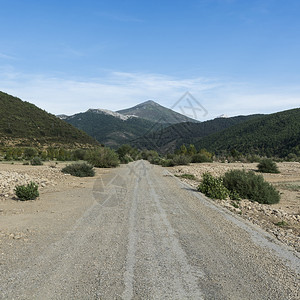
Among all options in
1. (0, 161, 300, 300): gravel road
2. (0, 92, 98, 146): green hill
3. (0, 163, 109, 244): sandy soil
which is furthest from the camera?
(0, 92, 98, 146): green hill

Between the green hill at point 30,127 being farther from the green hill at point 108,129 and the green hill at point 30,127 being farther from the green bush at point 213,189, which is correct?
the green hill at point 108,129

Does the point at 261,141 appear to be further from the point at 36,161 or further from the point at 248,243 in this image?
the point at 248,243

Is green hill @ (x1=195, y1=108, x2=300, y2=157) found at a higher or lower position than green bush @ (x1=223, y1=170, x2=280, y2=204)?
higher

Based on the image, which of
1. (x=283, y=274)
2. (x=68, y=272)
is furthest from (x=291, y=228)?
(x=68, y=272)

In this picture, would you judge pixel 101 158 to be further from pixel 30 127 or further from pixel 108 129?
pixel 108 129

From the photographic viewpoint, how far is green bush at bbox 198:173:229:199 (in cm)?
1405

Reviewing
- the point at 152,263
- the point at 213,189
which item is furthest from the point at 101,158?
the point at 152,263

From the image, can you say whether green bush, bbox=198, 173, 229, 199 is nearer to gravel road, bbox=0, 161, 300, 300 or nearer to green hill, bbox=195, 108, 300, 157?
gravel road, bbox=0, 161, 300, 300

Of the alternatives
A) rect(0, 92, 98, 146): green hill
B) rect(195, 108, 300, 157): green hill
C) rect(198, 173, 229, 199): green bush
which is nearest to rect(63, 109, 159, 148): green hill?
rect(195, 108, 300, 157): green hill

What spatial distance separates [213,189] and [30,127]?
61269mm

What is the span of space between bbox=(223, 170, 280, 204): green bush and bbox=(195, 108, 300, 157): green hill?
166 ft

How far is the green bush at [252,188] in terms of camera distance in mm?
14312

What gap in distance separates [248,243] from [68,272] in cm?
407

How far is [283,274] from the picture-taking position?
185 inches
